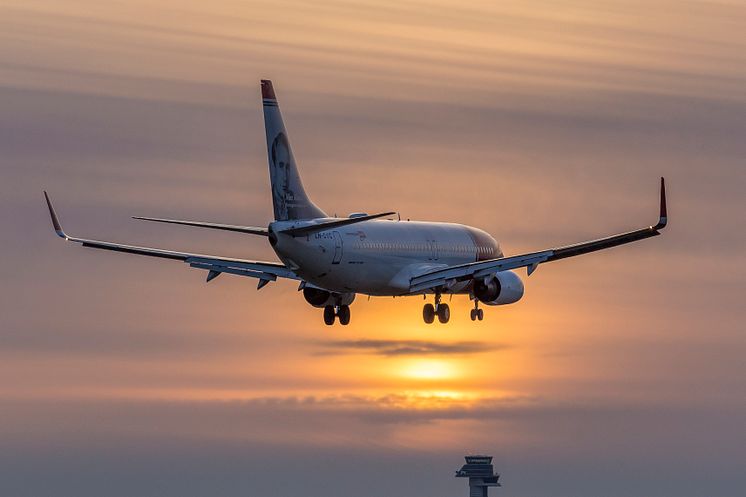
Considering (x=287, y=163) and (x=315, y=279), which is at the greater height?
(x=287, y=163)

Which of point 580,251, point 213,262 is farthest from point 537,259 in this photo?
point 213,262

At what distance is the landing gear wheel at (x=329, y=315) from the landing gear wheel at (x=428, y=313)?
18.9ft

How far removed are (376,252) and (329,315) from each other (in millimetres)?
5431

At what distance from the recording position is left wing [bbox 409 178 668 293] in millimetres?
101938

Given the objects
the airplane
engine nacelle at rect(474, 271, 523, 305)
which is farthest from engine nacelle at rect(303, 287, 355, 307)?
engine nacelle at rect(474, 271, 523, 305)

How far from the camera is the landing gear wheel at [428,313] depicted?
114500 mm

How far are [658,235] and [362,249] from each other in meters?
18.6

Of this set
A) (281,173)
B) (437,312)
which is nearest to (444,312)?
(437,312)

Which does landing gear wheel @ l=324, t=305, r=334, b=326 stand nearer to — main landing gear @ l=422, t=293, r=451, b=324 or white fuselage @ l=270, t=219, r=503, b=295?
white fuselage @ l=270, t=219, r=503, b=295

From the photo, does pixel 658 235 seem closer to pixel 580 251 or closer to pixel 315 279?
pixel 580 251

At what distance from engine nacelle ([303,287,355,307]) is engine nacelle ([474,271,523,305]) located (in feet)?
28.4

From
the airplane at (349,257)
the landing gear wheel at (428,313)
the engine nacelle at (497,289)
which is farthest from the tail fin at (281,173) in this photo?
the engine nacelle at (497,289)

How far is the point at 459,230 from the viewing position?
123750 mm

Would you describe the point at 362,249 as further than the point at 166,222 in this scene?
Yes
